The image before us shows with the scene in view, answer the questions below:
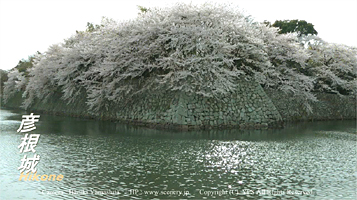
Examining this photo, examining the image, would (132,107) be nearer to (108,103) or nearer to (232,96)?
(108,103)

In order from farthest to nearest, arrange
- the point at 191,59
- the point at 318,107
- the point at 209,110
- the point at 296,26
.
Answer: the point at 296,26 → the point at 318,107 → the point at 191,59 → the point at 209,110

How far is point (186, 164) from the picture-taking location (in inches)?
363

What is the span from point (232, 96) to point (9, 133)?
10.3 metres

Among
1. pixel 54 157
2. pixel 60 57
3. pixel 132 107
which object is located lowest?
pixel 54 157

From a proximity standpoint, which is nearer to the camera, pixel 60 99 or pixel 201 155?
pixel 201 155

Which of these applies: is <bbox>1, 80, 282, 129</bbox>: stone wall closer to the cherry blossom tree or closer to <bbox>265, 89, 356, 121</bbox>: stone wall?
the cherry blossom tree

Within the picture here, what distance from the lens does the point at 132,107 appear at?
20.5 m

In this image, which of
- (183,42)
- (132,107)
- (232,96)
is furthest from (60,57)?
(232,96)

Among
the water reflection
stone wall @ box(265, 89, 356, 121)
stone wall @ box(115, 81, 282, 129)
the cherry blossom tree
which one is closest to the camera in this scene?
the water reflection

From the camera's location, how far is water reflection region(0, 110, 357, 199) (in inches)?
277

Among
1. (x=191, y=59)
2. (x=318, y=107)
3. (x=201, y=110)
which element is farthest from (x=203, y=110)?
(x=318, y=107)

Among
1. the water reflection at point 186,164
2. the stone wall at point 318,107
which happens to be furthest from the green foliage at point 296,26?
the water reflection at point 186,164

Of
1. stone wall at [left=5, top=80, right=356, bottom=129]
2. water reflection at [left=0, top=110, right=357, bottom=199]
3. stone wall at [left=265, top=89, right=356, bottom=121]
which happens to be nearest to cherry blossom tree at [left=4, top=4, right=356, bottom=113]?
stone wall at [left=5, top=80, right=356, bottom=129]

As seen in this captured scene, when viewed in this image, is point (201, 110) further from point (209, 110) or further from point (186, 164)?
point (186, 164)
